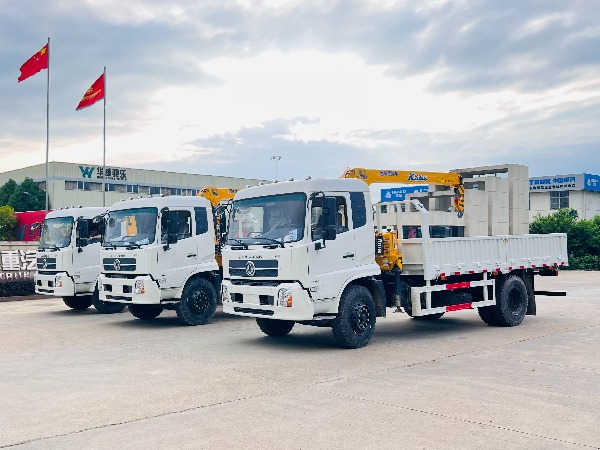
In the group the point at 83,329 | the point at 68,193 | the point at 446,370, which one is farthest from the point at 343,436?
the point at 68,193

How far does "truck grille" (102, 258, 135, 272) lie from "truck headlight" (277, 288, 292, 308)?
14.4 ft

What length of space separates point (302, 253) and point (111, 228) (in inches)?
224

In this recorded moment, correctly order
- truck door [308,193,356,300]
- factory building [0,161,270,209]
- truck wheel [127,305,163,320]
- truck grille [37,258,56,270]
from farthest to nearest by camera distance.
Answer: factory building [0,161,270,209] < truck grille [37,258,56,270] < truck wheel [127,305,163,320] < truck door [308,193,356,300]

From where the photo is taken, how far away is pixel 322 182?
10.0 m

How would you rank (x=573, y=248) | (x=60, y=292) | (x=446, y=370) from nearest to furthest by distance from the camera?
(x=446, y=370) < (x=60, y=292) < (x=573, y=248)

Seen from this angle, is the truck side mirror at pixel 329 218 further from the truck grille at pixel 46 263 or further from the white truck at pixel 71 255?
the truck grille at pixel 46 263

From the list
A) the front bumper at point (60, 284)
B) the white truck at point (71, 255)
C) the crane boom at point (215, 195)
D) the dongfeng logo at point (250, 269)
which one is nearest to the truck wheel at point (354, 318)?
the dongfeng logo at point (250, 269)

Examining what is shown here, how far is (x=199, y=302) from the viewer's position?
13555 mm

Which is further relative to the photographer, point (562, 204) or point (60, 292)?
point (562, 204)

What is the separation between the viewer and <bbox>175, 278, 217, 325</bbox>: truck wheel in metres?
13.3

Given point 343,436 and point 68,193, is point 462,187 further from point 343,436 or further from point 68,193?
point 68,193

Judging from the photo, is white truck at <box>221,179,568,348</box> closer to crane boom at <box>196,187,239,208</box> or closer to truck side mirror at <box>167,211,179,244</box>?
truck side mirror at <box>167,211,179,244</box>

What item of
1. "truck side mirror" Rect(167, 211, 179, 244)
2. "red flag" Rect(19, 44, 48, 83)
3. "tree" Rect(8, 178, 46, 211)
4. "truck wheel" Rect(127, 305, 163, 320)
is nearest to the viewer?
"truck side mirror" Rect(167, 211, 179, 244)

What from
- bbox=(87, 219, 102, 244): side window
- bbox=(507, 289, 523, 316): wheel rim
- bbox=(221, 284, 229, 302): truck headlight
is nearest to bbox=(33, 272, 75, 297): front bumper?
bbox=(87, 219, 102, 244): side window
